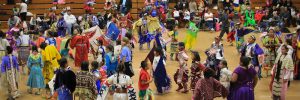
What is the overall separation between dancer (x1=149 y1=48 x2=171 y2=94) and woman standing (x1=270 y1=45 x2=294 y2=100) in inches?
93.2

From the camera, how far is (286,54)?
30.8 ft

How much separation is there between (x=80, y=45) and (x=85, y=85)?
426 cm

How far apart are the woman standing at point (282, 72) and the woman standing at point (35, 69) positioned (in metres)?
5.05

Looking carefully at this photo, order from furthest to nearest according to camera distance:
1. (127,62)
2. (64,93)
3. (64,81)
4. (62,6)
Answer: (62,6)
(127,62)
(64,93)
(64,81)

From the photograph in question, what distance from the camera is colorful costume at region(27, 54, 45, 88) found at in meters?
10.2

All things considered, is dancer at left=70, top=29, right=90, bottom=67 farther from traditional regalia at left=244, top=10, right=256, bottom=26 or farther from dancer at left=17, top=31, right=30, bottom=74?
traditional regalia at left=244, top=10, right=256, bottom=26

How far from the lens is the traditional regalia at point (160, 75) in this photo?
10.2m

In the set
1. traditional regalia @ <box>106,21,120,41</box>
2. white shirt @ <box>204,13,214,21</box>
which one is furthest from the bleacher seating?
traditional regalia @ <box>106,21,120,41</box>

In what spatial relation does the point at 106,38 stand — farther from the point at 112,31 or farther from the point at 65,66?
the point at 65,66

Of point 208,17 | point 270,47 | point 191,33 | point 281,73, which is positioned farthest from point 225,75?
point 208,17

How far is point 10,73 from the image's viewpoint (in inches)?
392

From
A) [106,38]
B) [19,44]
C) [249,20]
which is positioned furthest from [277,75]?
[249,20]

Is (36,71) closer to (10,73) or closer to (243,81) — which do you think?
(10,73)

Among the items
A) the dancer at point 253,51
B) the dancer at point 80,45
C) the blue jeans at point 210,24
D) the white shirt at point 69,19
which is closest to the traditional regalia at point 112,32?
the dancer at point 80,45
